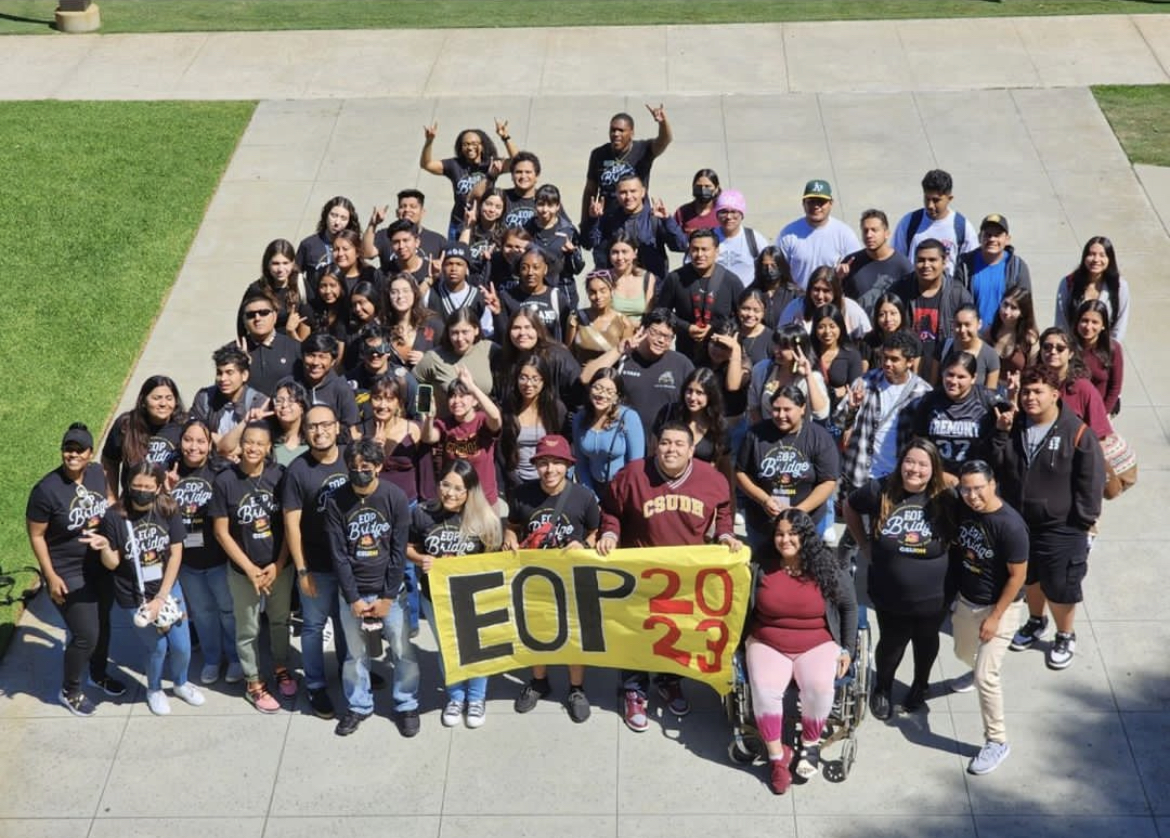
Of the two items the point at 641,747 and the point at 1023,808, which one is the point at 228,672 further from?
the point at 1023,808

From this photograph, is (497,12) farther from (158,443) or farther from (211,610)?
(211,610)

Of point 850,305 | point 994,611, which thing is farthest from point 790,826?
point 850,305

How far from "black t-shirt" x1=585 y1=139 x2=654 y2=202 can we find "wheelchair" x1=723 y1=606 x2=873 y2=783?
496cm

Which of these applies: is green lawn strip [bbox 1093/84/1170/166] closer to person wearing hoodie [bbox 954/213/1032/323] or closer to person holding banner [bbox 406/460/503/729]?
person wearing hoodie [bbox 954/213/1032/323]

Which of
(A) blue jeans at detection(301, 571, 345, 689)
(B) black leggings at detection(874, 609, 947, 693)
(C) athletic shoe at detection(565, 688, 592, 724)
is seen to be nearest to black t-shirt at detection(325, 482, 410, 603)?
(A) blue jeans at detection(301, 571, 345, 689)

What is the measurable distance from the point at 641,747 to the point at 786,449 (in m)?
1.85

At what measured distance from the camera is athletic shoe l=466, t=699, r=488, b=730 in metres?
8.77

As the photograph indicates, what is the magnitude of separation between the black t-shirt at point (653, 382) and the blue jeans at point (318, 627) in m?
2.18

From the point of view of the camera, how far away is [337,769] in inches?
334

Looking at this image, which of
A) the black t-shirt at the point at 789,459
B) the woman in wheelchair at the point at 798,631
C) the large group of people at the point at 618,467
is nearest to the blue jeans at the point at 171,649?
the large group of people at the point at 618,467

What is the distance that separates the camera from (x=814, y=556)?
794cm

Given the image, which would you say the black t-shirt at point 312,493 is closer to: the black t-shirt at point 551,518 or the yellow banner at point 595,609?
the yellow banner at point 595,609

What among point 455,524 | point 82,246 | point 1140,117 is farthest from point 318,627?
point 1140,117

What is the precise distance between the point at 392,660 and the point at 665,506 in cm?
179
